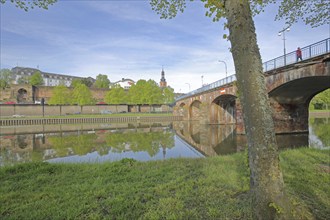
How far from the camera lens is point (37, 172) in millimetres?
6770

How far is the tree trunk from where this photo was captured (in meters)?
2.47

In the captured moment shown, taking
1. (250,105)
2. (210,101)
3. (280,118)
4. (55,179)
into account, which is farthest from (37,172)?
(210,101)

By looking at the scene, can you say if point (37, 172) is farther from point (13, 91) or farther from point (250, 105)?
point (13, 91)

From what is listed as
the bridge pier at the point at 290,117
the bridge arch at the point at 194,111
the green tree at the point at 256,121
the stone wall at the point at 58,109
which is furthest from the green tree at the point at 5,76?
the green tree at the point at 256,121

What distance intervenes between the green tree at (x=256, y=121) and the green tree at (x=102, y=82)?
3374 inches

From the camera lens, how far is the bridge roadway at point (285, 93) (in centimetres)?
1246

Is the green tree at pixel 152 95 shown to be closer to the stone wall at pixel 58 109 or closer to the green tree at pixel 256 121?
the stone wall at pixel 58 109

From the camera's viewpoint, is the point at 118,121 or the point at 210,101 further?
the point at 118,121

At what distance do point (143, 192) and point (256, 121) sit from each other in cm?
325

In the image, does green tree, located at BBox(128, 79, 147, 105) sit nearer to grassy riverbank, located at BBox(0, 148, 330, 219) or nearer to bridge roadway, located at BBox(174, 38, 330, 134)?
bridge roadway, located at BBox(174, 38, 330, 134)

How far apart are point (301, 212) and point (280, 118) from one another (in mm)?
20744

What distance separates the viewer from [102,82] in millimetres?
85438

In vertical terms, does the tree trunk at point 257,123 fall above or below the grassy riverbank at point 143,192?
above

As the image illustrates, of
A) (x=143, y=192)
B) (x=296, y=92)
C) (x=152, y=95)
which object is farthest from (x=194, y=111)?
(x=143, y=192)
